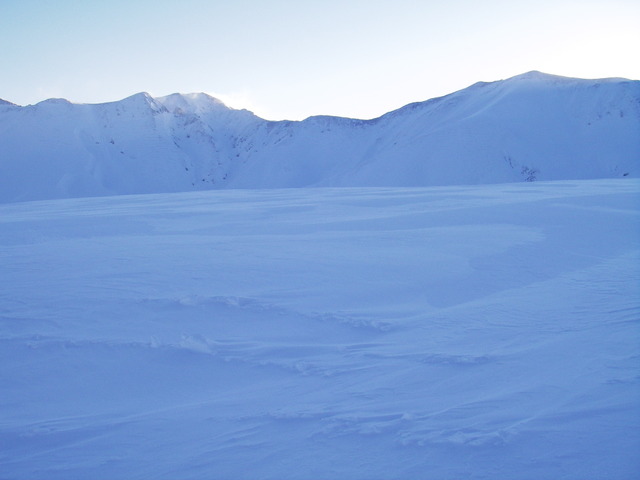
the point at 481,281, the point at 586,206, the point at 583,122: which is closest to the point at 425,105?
the point at 583,122

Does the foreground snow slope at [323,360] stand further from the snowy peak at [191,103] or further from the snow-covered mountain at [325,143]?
the snowy peak at [191,103]

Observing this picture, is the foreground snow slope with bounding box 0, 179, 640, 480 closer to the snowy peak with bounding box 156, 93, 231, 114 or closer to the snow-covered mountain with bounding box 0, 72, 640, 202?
the snow-covered mountain with bounding box 0, 72, 640, 202

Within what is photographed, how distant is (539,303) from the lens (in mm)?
3664

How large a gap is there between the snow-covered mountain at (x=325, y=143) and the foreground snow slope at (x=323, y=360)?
40.9m

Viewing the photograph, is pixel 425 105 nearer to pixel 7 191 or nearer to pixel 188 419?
pixel 7 191

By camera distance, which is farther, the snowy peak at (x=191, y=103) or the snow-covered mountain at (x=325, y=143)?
the snowy peak at (x=191, y=103)

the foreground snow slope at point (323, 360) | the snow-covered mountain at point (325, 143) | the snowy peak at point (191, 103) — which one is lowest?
the foreground snow slope at point (323, 360)

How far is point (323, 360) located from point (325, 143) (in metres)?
73.2

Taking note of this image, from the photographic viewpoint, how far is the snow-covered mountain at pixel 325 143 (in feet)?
153

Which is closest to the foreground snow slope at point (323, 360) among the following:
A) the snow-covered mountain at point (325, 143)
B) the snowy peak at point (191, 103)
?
the snow-covered mountain at point (325, 143)

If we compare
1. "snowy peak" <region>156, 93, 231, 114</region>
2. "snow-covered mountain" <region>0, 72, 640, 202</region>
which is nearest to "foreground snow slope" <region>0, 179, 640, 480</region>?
"snow-covered mountain" <region>0, 72, 640, 202</region>

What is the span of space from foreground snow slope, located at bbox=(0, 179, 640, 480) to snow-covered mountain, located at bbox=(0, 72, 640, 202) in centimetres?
4086

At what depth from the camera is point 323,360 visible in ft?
9.70

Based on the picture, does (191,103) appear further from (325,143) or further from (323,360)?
(323,360)
